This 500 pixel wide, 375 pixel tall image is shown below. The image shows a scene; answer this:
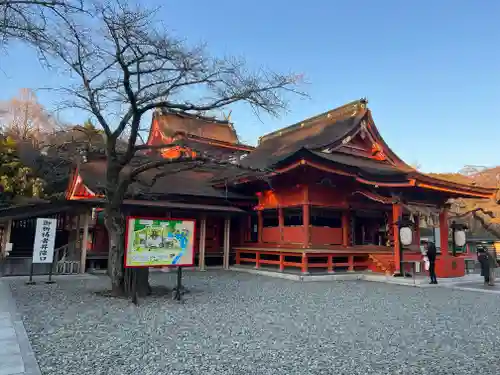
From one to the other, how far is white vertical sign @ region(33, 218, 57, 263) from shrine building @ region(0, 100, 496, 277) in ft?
6.55

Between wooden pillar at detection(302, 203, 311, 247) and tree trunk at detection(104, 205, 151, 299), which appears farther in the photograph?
wooden pillar at detection(302, 203, 311, 247)

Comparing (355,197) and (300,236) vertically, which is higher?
(355,197)

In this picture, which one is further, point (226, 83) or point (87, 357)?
point (226, 83)

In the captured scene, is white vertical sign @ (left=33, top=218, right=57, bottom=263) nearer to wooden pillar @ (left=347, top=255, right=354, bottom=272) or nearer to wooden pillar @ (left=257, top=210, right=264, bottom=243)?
wooden pillar @ (left=257, top=210, right=264, bottom=243)

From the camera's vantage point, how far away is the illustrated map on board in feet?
27.6

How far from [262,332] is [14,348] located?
3.52 meters

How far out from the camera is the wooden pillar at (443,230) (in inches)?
590

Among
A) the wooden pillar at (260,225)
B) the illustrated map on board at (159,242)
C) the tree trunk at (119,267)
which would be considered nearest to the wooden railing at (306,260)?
the wooden pillar at (260,225)

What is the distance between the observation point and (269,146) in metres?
22.7

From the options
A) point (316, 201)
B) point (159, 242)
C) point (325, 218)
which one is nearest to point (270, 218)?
point (325, 218)

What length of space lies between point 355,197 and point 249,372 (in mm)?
12673

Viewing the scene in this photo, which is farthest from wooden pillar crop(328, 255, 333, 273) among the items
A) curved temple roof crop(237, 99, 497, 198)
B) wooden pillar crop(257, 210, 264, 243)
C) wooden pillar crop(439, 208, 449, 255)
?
wooden pillar crop(439, 208, 449, 255)

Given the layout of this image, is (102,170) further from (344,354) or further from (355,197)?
(344,354)

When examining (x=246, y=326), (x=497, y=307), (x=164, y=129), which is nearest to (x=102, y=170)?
(x=164, y=129)
